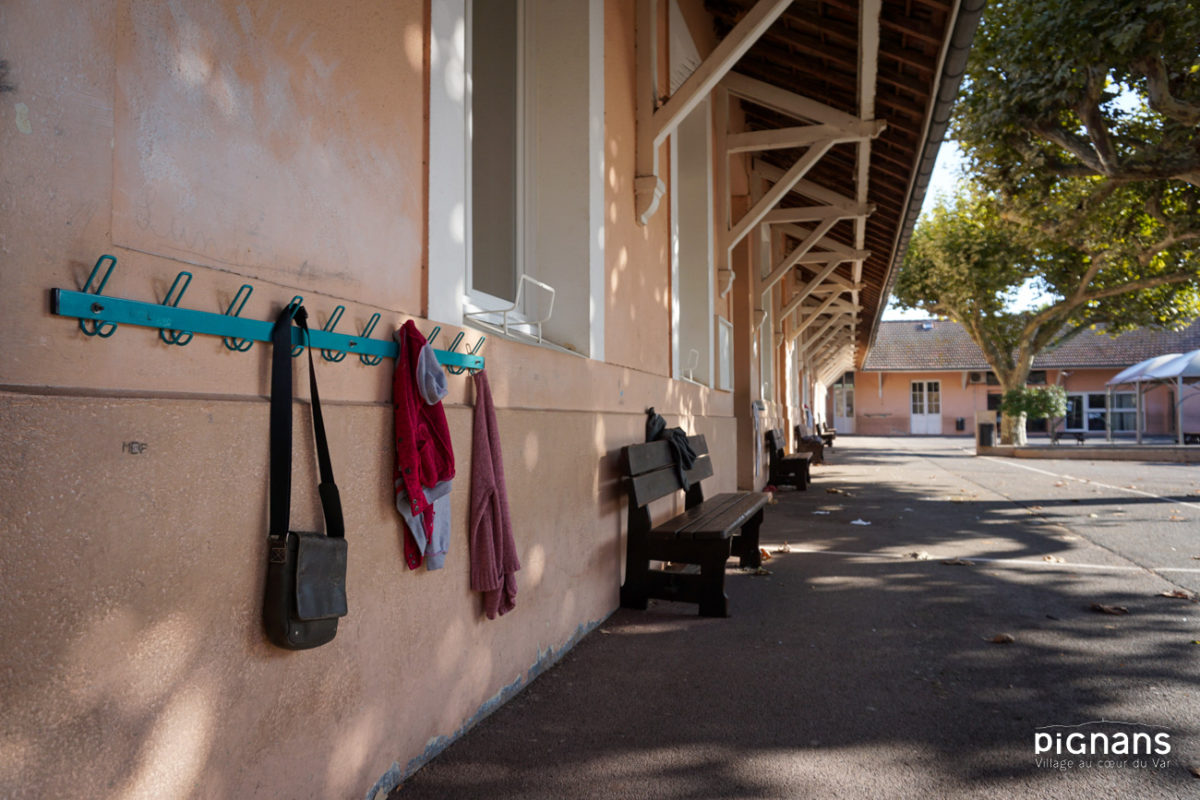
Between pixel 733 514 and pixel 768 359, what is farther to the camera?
pixel 768 359

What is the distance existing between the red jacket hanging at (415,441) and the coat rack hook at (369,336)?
9 cm

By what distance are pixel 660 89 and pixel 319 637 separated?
522 cm

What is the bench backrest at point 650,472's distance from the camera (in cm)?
439

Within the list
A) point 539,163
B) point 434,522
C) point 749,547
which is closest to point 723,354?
point 749,547

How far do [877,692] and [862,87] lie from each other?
4592 millimetres

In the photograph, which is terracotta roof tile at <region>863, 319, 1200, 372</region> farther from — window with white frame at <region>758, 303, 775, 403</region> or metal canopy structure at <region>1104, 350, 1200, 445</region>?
window with white frame at <region>758, 303, 775, 403</region>

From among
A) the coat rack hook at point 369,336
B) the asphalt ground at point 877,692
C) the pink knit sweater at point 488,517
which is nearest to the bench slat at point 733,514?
the asphalt ground at point 877,692

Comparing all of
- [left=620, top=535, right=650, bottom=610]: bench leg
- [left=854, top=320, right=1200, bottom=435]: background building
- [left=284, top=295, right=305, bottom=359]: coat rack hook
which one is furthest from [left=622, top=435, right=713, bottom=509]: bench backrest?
[left=854, top=320, right=1200, bottom=435]: background building

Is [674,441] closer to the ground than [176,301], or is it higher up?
closer to the ground

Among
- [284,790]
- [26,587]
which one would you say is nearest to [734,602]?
[284,790]

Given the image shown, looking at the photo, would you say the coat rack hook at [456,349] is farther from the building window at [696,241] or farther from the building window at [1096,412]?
the building window at [1096,412]

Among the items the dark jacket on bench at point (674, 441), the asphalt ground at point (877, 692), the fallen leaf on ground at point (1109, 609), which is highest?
the dark jacket on bench at point (674, 441)

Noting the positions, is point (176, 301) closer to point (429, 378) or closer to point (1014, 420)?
point (429, 378)

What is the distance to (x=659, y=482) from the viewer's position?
4816mm
